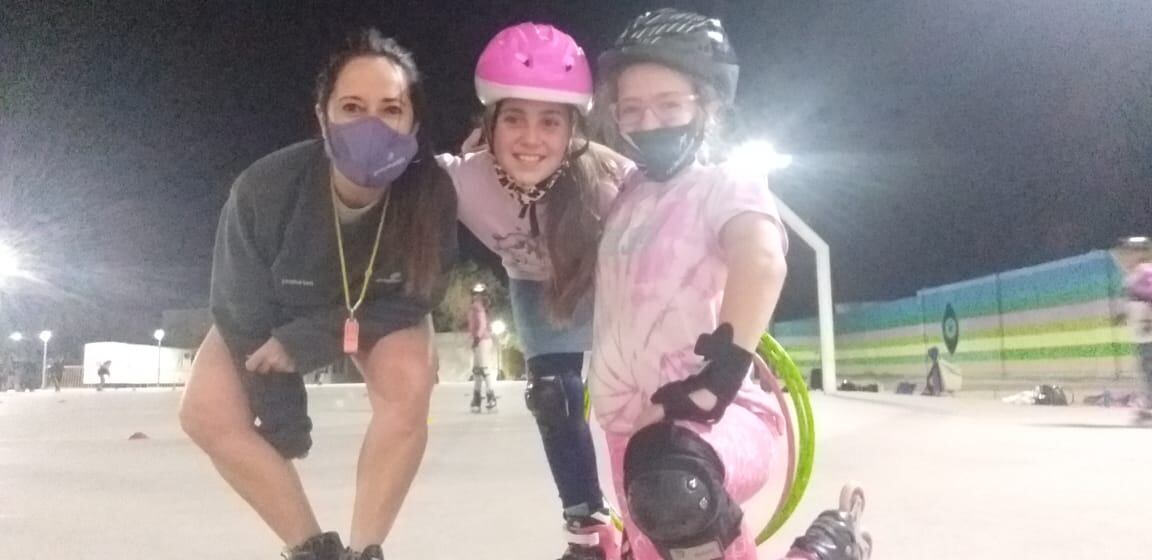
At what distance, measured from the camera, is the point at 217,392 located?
2135 mm

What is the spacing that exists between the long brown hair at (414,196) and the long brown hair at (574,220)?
0.16 m

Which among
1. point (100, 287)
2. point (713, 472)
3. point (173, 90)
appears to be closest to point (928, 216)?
point (173, 90)

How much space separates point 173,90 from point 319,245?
47.1ft

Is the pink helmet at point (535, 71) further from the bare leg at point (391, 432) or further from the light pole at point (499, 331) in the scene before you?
the light pole at point (499, 331)

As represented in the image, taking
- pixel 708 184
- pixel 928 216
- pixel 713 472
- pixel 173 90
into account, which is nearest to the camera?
pixel 713 472

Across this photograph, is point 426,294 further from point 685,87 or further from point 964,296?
point 964,296

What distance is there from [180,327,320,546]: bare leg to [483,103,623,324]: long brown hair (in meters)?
0.72

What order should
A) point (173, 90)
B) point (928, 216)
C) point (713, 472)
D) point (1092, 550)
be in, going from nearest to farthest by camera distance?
point (713, 472)
point (1092, 550)
point (173, 90)
point (928, 216)

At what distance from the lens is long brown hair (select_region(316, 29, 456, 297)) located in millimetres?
2061

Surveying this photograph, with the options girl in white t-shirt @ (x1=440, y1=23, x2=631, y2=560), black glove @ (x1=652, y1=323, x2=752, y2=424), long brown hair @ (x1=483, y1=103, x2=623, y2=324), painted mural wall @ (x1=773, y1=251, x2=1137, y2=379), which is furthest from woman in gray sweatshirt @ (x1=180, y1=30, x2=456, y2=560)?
painted mural wall @ (x1=773, y1=251, x2=1137, y2=379)

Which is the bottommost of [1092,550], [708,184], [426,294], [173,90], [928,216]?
[1092,550]

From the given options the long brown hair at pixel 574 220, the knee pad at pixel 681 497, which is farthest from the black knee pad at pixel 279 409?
the knee pad at pixel 681 497

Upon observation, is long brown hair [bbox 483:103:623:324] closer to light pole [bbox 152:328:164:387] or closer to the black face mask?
the black face mask

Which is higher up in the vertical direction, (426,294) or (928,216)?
(928,216)
